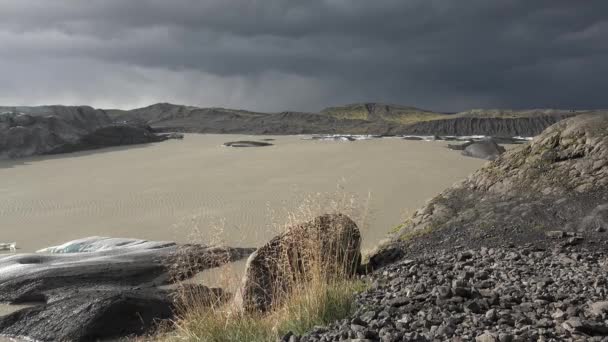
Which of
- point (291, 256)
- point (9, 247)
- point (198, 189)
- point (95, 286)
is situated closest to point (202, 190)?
Result: point (198, 189)

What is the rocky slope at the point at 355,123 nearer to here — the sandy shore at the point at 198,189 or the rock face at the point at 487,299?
the sandy shore at the point at 198,189

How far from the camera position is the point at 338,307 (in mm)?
4953

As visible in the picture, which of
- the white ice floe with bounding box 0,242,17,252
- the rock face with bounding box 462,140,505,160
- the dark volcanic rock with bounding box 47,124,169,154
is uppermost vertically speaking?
the dark volcanic rock with bounding box 47,124,169,154

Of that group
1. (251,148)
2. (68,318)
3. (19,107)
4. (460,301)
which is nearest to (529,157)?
(460,301)

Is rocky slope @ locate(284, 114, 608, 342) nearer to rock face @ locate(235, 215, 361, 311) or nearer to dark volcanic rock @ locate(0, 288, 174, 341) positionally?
rock face @ locate(235, 215, 361, 311)

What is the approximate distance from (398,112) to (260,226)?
124 m

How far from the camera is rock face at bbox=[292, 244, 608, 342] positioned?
3.97 metres

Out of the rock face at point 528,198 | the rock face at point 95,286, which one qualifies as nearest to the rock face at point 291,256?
the rock face at point 95,286

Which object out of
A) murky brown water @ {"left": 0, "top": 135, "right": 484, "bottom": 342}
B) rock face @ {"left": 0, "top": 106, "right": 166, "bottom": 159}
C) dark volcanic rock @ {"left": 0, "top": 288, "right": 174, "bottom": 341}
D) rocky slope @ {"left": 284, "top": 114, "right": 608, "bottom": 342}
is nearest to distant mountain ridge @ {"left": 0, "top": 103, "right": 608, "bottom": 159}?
rock face @ {"left": 0, "top": 106, "right": 166, "bottom": 159}

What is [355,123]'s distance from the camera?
10556 cm

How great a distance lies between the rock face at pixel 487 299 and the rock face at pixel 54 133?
38.8 meters

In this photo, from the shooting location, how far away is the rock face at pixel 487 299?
397cm

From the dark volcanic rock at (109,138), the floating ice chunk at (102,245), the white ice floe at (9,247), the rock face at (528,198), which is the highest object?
the dark volcanic rock at (109,138)

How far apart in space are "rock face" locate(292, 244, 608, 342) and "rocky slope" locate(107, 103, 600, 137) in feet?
239
